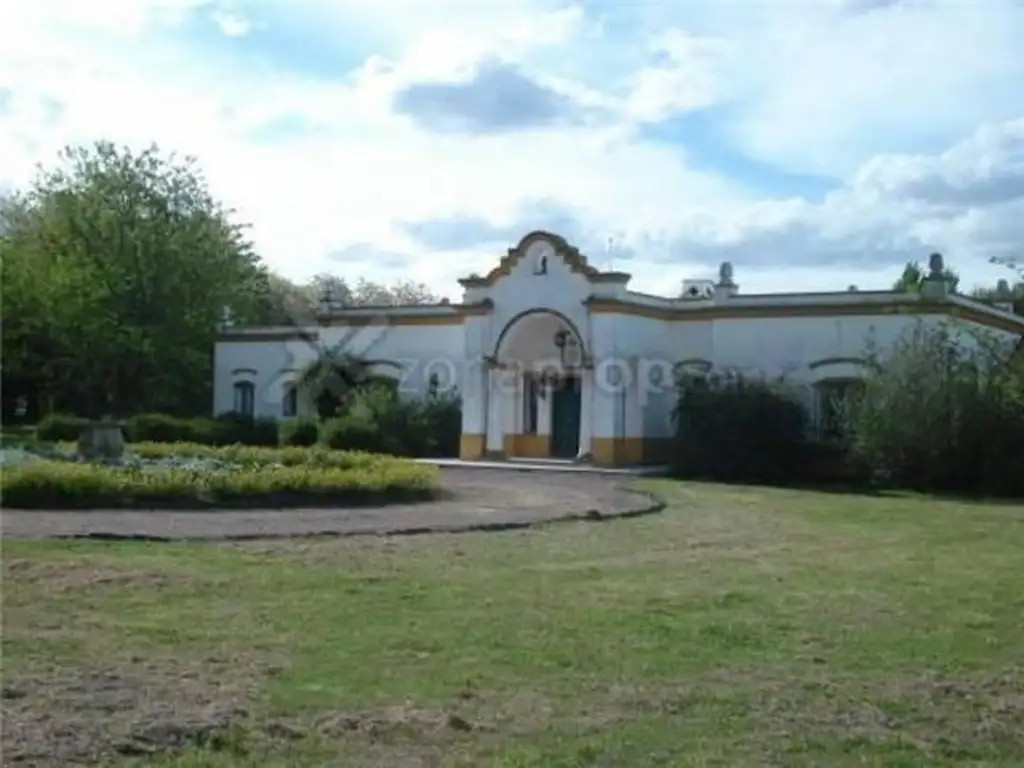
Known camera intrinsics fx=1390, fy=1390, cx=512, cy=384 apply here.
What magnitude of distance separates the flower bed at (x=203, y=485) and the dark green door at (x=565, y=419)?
40.8 ft

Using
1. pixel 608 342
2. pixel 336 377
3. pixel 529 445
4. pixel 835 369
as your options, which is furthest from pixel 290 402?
pixel 835 369

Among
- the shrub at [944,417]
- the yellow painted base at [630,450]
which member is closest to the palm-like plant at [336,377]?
the yellow painted base at [630,450]

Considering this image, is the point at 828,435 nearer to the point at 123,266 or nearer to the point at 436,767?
the point at 123,266

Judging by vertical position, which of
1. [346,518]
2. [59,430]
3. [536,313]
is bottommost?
[346,518]

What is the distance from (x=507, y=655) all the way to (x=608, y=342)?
80.2 feet

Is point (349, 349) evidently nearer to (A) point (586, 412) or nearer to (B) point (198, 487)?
(A) point (586, 412)

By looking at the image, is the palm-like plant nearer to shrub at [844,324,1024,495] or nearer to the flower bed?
shrub at [844,324,1024,495]

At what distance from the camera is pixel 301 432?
35.8 metres

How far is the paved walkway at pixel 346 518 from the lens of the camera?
1516 cm

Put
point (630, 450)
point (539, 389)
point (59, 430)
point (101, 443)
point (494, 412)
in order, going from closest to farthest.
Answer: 1. point (101, 443)
2. point (630, 450)
3. point (494, 412)
4. point (539, 389)
5. point (59, 430)

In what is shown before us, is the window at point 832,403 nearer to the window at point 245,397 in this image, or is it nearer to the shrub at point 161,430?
the shrub at point 161,430

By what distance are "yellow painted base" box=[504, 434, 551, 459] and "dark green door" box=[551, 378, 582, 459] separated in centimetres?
18

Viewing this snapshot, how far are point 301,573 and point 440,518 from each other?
5.53m

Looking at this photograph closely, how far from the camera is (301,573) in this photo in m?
12.0
